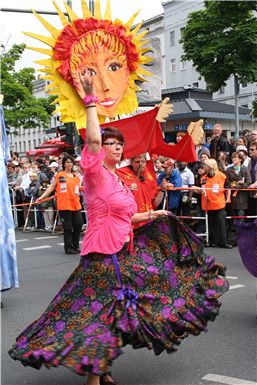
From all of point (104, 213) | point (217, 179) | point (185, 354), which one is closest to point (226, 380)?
point (185, 354)

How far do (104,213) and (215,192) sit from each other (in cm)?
694

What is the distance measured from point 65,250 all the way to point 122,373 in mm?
6576

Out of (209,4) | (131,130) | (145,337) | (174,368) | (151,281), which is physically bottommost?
(174,368)

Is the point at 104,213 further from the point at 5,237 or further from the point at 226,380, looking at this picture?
the point at 5,237

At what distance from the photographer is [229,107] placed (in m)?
32.6

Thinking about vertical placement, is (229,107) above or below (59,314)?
above

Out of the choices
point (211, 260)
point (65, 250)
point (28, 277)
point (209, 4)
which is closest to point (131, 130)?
point (211, 260)

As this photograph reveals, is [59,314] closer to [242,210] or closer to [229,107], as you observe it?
[242,210]

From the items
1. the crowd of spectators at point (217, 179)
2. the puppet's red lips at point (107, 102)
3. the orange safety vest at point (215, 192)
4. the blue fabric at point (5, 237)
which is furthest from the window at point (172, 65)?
the puppet's red lips at point (107, 102)

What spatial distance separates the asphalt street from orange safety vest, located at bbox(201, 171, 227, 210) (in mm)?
3013

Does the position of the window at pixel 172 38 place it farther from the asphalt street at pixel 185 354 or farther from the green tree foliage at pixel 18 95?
the asphalt street at pixel 185 354

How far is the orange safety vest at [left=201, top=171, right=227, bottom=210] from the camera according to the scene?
10.4 m

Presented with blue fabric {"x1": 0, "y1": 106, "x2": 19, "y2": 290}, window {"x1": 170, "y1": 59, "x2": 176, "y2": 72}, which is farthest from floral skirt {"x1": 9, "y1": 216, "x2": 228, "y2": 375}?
window {"x1": 170, "y1": 59, "x2": 176, "y2": 72}

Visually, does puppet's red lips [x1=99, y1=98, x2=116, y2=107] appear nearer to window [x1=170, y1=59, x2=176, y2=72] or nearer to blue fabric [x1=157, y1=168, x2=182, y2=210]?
blue fabric [x1=157, y1=168, x2=182, y2=210]
